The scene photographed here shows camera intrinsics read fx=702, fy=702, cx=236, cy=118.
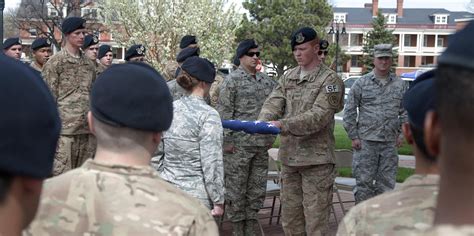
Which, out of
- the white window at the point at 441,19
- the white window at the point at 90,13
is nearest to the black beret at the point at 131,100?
the white window at the point at 90,13

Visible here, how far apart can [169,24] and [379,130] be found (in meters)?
32.8

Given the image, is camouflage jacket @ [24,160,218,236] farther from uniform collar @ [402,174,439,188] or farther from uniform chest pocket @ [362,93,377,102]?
uniform chest pocket @ [362,93,377,102]

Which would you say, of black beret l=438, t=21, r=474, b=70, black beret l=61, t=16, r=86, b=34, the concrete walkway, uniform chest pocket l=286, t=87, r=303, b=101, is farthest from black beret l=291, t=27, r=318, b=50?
the concrete walkway

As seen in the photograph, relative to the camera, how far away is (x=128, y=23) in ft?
137

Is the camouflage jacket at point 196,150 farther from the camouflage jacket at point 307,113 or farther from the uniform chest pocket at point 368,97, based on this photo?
the uniform chest pocket at point 368,97

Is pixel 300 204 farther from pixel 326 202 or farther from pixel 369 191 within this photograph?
pixel 369 191

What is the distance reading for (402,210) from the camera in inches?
94.7

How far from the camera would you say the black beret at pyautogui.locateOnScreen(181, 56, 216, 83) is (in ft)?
15.3

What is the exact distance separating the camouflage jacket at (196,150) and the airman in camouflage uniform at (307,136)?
1.55 metres

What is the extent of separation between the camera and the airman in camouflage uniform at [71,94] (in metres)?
7.13

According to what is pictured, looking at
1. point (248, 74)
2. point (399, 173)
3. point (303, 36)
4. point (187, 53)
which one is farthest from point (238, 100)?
point (399, 173)

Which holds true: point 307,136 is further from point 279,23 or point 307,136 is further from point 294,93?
point 279,23

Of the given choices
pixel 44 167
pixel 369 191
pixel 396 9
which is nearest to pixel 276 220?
pixel 369 191

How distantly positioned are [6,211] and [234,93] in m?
6.33
